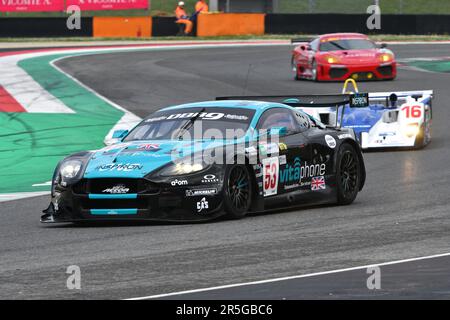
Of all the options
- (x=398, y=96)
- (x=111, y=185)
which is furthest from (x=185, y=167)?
(x=398, y=96)

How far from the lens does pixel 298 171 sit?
471 inches

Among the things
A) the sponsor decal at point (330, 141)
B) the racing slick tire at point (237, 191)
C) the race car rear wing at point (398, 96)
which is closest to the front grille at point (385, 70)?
the race car rear wing at point (398, 96)

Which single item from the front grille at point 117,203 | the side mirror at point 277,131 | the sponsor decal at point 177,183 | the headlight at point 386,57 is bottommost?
the headlight at point 386,57

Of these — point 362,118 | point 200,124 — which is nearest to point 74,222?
point 200,124

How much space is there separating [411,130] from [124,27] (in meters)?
31.8

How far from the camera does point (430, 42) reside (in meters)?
44.9

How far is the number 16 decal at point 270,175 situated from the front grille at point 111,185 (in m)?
1.28

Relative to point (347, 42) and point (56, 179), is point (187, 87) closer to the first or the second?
point (347, 42)

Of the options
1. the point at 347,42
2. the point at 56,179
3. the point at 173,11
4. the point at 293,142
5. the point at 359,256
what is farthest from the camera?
the point at 173,11

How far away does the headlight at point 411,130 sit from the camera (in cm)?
1803

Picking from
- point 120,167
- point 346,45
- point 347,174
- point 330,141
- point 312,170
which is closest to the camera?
point 120,167

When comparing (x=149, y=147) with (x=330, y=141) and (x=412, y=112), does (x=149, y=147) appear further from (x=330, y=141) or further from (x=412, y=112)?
(x=412, y=112)

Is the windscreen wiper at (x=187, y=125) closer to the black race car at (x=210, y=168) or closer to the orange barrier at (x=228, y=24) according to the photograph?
the black race car at (x=210, y=168)
